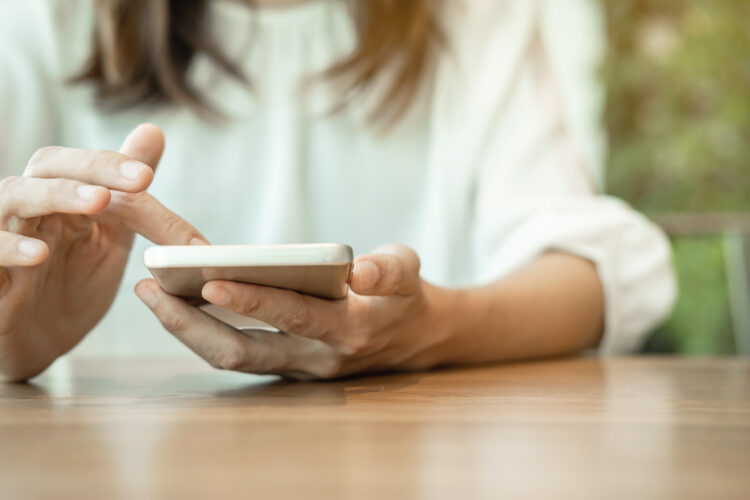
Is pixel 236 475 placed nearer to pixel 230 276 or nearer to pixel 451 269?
pixel 230 276

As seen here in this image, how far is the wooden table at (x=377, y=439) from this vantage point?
10.0 inches

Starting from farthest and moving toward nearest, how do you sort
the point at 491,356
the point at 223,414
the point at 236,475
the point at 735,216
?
the point at 735,216, the point at 491,356, the point at 223,414, the point at 236,475

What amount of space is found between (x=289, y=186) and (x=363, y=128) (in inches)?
6.1

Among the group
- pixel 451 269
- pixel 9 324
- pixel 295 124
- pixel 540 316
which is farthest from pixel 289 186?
pixel 9 324

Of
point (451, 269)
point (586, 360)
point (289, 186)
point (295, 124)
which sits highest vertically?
point (295, 124)

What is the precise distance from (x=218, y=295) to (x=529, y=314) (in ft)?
1.39

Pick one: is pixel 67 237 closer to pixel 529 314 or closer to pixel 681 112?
pixel 529 314

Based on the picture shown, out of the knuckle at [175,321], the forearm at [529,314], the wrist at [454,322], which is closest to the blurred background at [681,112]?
the forearm at [529,314]

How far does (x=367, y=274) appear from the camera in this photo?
497 millimetres

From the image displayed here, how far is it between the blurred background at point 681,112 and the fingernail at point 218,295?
2.75 metres

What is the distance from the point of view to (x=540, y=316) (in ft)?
2.59

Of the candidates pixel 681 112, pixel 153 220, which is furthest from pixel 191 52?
pixel 681 112

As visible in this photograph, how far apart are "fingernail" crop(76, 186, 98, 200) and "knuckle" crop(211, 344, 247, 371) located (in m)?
0.14

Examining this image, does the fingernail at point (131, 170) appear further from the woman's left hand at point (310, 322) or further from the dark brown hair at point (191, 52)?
the dark brown hair at point (191, 52)
